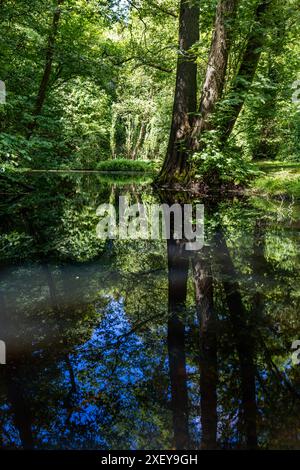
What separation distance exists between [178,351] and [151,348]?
145 mm

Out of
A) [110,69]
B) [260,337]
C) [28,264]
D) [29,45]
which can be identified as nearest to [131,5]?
[110,69]

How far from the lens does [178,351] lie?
183 cm

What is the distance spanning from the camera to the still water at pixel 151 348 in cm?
133

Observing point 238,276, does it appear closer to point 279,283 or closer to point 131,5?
point 279,283

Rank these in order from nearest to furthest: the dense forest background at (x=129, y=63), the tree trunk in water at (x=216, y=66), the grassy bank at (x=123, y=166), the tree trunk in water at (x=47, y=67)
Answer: the dense forest background at (x=129, y=63)
the tree trunk in water at (x=216, y=66)
the tree trunk in water at (x=47, y=67)
the grassy bank at (x=123, y=166)

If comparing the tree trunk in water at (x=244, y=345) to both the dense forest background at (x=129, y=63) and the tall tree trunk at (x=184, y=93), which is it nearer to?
the dense forest background at (x=129, y=63)

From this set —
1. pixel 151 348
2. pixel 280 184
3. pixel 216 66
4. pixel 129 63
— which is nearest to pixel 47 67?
pixel 129 63

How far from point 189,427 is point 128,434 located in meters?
0.22

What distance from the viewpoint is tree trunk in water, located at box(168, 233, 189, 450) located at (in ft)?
4.39

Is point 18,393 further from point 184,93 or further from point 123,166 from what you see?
point 123,166

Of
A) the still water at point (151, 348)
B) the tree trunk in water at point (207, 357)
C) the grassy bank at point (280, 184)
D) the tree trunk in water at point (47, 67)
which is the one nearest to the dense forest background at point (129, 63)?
the tree trunk in water at point (47, 67)

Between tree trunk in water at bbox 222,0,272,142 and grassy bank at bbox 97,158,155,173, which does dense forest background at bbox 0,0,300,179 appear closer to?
tree trunk in water at bbox 222,0,272,142

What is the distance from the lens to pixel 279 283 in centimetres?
279

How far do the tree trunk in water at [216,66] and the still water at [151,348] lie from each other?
18.3 ft
